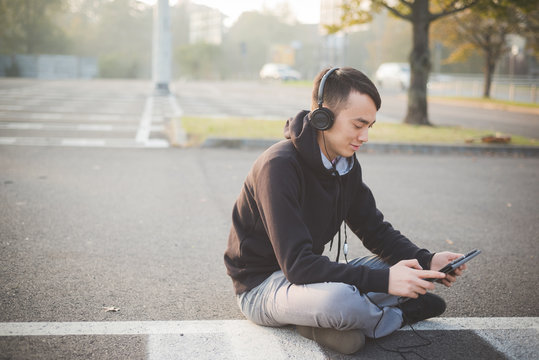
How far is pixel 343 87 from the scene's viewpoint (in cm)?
275

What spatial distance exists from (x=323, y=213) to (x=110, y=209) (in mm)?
3443

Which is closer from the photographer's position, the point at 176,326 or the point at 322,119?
the point at 322,119

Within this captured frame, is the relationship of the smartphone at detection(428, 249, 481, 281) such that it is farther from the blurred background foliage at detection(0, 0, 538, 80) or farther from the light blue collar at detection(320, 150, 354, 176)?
the blurred background foliage at detection(0, 0, 538, 80)

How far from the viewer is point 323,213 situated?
2.96m

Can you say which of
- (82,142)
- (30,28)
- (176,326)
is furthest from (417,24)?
(30,28)

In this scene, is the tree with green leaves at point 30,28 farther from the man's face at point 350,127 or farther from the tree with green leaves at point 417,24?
the man's face at point 350,127

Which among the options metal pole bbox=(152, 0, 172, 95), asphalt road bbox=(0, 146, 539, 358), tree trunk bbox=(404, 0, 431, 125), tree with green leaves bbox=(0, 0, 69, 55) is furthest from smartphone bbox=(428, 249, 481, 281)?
tree with green leaves bbox=(0, 0, 69, 55)

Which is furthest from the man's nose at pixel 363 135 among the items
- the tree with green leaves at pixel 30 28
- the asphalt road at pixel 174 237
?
the tree with green leaves at pixel 30 28

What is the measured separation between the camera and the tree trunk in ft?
45.9

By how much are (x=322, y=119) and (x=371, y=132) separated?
388 inches

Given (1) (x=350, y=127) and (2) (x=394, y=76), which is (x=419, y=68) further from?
(2) (x=394, y=76)

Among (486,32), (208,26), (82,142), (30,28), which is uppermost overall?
(208,26)

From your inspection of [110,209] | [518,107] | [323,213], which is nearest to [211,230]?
[110,209]

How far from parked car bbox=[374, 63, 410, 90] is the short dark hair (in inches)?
1497
